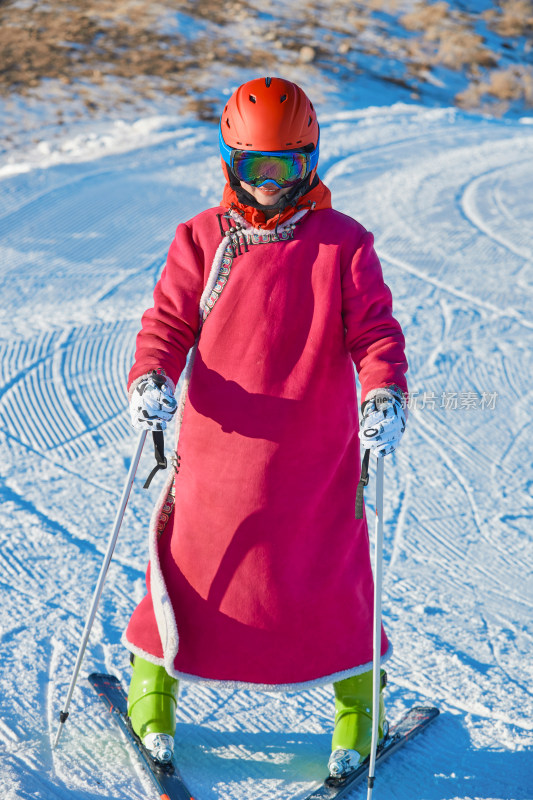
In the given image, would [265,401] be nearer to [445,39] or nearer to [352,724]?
[352,724]

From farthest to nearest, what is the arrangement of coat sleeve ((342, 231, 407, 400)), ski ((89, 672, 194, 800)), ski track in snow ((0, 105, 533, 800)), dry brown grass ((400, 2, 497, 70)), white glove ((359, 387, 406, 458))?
dry brown grass ((400, 2, 497, 70)) < ski track in snow ((0, 105, 533, 800)) < ski ((89, 672, 194, 800)) < coat sleeve ((342, 231, 407, 400)) < white glove ((359, 387, 406, 458))

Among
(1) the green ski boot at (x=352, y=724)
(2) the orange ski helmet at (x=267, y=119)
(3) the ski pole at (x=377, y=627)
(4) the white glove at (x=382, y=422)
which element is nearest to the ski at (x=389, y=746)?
(1) the green ski boot at (x=352, y=724)

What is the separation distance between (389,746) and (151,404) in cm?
110

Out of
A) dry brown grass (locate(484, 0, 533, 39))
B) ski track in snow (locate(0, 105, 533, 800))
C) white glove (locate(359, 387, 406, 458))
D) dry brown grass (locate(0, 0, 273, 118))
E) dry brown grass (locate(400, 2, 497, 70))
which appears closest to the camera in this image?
white glove (locate(359, 387, 406, 458))

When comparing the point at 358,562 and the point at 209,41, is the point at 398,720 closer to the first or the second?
the point at 358,562

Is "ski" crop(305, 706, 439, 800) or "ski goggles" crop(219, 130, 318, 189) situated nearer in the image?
"ski goggles" crop(219, 130, 318, 189)

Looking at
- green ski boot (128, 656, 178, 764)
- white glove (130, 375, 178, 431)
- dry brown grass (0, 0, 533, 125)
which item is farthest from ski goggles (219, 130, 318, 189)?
dry brown grass (0, 0, 533, 125)

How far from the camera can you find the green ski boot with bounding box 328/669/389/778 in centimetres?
214

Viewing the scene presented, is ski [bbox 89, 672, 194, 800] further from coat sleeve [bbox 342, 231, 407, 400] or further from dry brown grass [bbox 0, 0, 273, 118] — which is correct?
dry brown grass [bbox 0, 0, 273, 118]

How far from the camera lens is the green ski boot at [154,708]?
6.97 feet

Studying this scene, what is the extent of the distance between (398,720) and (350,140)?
6289 millimetres

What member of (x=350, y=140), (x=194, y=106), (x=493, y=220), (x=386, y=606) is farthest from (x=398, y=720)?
(x=194, y=106)

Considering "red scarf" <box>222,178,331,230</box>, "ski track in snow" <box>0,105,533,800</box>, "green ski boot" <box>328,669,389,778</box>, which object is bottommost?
"ski track in snow" <box>0,105,533,800</box>

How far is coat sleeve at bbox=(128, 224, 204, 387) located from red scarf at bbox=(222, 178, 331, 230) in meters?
0.13
